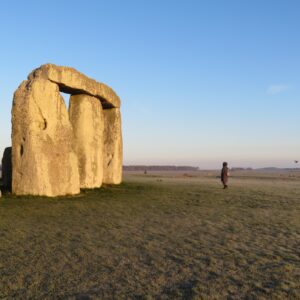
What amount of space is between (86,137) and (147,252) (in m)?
11.3

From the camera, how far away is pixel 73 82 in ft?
51.1

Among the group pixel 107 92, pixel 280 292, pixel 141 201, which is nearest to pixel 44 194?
pixel 141 201

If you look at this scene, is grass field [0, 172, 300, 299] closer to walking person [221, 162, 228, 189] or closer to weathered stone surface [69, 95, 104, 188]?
weathered stone surface [69, 95, 104, 188]

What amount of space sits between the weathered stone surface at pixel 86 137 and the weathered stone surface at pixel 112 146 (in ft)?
7.05

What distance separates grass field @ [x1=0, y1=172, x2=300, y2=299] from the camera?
4.61 m

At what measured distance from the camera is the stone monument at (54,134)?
13.4 metres

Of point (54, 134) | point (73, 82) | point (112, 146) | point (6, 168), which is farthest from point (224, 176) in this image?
point (6, 168)

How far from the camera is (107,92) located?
61.4ft

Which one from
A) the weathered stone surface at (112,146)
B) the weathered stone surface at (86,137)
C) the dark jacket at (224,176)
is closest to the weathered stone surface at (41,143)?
the weathered stone surface at (86,137)

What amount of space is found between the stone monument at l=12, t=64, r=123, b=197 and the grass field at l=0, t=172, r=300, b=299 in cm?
179

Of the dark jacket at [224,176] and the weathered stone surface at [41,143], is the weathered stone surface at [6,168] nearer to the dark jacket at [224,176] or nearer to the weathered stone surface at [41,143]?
the weathered stone surface at [41,143]

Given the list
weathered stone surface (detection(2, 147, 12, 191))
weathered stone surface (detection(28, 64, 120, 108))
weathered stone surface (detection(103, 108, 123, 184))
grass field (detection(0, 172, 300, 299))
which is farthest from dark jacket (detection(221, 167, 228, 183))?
weathered stone surface (detection(2, 147, 12, 191))

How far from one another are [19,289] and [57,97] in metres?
11.0

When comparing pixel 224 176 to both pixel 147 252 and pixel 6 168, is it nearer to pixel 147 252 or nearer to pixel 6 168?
pixel 6 168
